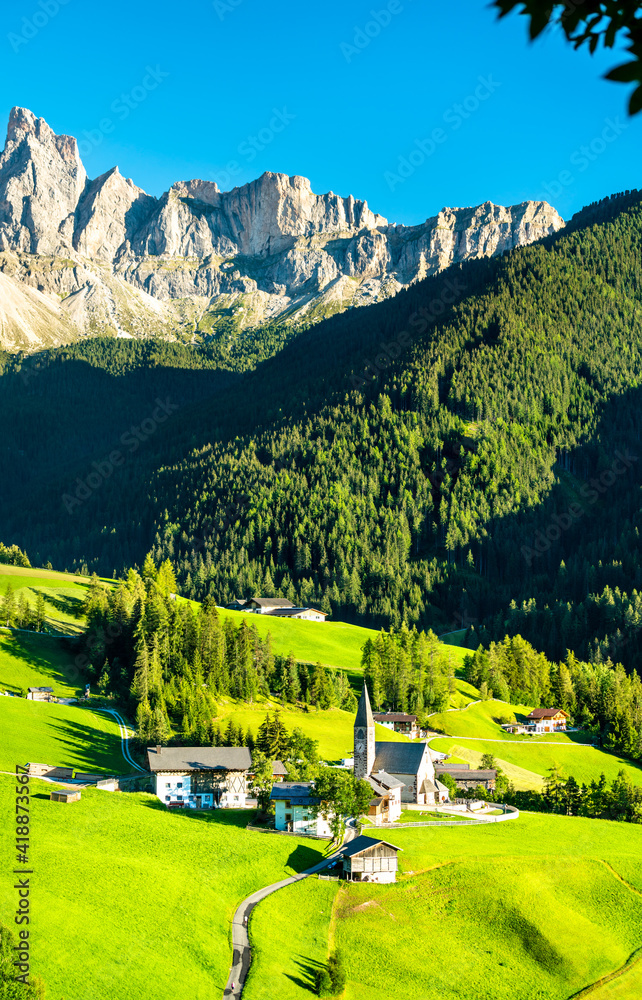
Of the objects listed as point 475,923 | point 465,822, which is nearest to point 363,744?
point 465,822

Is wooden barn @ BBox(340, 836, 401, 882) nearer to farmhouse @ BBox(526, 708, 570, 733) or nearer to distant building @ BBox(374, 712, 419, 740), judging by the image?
distant building @ BBox(374, 712, 419, 740)

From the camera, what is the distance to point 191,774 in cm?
9675

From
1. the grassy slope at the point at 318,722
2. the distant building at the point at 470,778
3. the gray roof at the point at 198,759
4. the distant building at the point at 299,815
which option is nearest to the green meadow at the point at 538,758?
the distant building at the point at 470,778

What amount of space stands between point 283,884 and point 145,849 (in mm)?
11794

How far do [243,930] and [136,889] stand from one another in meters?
8.35

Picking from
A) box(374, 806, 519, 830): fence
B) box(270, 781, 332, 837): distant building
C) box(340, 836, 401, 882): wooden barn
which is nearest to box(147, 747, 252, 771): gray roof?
box(270, 781, 332, 837): distant building

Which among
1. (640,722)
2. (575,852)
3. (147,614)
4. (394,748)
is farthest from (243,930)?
(640,722)

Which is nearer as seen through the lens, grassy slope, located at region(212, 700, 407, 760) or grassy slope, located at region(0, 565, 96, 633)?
grassy slope, located at region(212, 700, 407, 760)

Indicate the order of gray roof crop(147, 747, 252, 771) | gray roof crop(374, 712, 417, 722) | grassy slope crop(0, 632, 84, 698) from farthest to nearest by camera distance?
gray roof crop(374, 712, 417, 722)
grassy slope crop(0, 632, 84, 698)
gray roof crop(147, 747, 252, 771)

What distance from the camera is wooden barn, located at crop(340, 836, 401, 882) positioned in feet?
244

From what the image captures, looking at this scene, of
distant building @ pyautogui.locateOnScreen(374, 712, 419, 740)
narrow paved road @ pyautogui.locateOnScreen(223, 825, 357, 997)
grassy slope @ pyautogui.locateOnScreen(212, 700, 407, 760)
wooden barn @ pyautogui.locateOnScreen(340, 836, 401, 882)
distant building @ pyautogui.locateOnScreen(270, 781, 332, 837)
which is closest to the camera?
narrow paved road @ pyautogui.locateOnScreen(223, 825, 357, 997)

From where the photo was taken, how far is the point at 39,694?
11606 cm

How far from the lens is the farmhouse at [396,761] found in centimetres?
10325

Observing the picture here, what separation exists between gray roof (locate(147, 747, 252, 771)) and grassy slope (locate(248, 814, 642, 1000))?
21.9 m
